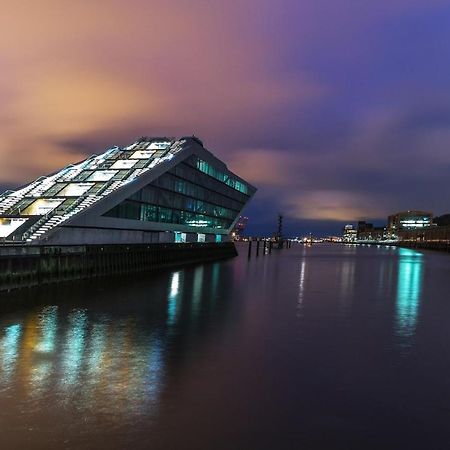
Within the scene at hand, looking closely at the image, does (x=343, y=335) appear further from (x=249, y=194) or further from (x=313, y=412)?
(x=249, y=194)

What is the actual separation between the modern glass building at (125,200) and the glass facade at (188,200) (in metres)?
0.13

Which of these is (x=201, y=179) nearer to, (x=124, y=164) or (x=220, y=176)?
(x=220, y=176)

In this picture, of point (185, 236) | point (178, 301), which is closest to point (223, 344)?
point (178, 301)

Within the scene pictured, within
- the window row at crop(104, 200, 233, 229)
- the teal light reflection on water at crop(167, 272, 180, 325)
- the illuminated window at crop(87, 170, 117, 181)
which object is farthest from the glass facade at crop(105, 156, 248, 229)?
the teal light reflection on water at crop(167, 272, 180, 325)

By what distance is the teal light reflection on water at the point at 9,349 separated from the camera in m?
13.7

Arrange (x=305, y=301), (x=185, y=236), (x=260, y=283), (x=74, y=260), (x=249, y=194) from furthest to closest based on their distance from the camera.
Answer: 1. (x=249, y=194)
2. (x=185, y=236)
3. (x=260, y=283)
4. (x=74, y=260)
5. (x=305, y=301)

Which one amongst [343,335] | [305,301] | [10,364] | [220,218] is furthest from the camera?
[220,218]

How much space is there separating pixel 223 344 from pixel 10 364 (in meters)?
7.59

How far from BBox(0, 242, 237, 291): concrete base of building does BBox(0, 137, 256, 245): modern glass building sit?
4113mm

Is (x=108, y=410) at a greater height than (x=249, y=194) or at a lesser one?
lesser

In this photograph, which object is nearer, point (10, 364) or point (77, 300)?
point (10, 364)

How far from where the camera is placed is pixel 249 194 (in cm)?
12138

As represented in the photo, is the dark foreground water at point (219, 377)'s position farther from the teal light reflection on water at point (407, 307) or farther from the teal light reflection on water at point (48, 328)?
the teal light reflection on water at point (407, 307)

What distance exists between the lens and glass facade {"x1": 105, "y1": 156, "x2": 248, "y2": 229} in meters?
65.1
